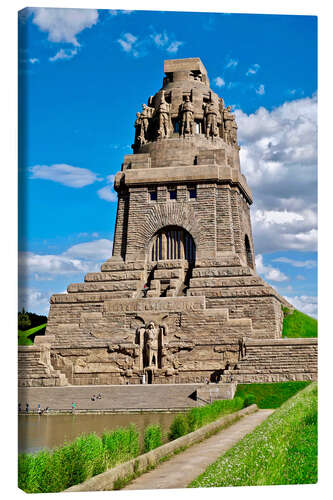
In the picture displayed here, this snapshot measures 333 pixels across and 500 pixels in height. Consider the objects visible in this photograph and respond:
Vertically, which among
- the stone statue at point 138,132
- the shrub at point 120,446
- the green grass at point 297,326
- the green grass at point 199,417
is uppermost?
the stone statue at point 138,132

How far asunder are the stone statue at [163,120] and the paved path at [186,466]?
105 feet

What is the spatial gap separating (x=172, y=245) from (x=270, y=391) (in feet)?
49.2

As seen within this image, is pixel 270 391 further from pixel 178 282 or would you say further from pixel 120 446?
pixel 120 446

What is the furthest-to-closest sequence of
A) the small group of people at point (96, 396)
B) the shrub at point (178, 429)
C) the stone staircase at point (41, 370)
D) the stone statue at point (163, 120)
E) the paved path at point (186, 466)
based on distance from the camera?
the stone statue at point (163, 120), the stone staircase at point (41, 370), the small group of people at point (96, 396), the shrub at point (178, 429), the paved path at point (186, 466)

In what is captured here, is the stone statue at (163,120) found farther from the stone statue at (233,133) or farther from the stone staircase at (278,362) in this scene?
the stone staircase at (278,362)

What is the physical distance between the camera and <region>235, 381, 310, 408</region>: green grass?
30172 mm

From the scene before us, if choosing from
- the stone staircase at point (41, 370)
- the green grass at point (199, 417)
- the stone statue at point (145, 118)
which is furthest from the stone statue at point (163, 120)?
the green grass at point (199, 417)

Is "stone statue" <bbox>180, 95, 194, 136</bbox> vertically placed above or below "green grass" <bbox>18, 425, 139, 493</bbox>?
above

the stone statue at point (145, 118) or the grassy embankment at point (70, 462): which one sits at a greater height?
the stone statue at point (145, 118)

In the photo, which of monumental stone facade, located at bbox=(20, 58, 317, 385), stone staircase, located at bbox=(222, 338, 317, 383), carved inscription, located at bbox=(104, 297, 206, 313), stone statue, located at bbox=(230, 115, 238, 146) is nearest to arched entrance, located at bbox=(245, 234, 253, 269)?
monumental stone facade, located at bbox=(20, 58, 317, 385)

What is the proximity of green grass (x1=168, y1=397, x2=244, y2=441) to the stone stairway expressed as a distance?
3.76 meters

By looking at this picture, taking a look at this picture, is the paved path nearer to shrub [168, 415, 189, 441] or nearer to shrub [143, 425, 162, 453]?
shrub [143, 425, 162, 453]

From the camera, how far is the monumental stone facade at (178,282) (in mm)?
35562

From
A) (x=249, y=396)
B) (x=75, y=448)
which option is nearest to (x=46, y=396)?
(x=249, y=396)
